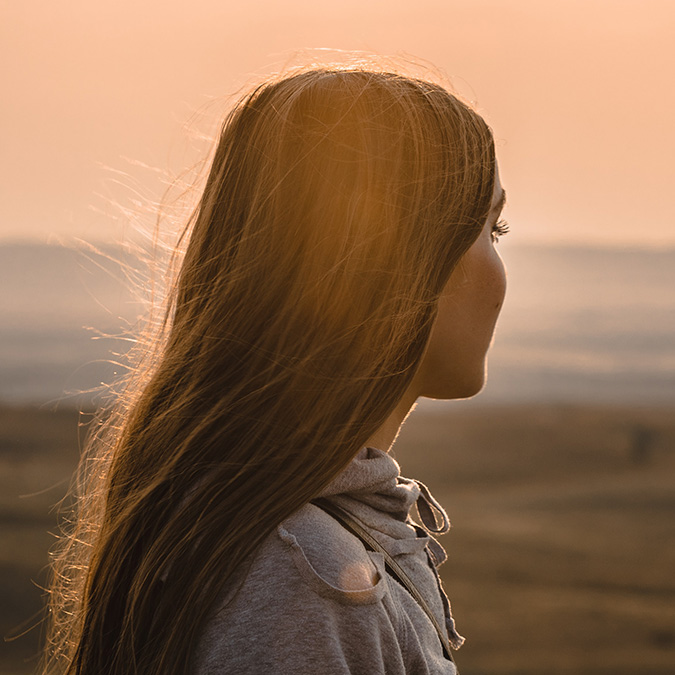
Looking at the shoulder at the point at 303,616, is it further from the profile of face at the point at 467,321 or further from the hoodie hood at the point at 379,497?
the profile of face at the point at 467,321

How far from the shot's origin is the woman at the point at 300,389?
4.83 feet

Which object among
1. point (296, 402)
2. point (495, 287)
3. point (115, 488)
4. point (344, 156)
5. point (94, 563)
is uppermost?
point (344, 156)

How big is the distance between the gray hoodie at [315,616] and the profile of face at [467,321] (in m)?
0.49

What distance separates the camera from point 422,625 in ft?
5.40

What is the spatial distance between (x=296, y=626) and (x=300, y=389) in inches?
16.7

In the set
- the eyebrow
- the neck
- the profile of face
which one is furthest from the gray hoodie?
the eyebrow

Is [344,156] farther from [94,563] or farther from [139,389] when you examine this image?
[94,563]

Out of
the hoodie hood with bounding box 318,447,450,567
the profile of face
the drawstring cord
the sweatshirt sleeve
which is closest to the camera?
the sweatshirt sleeve

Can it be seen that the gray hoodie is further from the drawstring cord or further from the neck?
the drawstring cord

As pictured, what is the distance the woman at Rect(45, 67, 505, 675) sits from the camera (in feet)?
4.83

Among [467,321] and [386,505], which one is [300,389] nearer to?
[386,505]

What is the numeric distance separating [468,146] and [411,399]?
57 cm

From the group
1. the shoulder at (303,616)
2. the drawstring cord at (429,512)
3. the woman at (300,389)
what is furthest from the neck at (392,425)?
the shoulder at (303,616)

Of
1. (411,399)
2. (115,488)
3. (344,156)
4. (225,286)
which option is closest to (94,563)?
(115,488)
